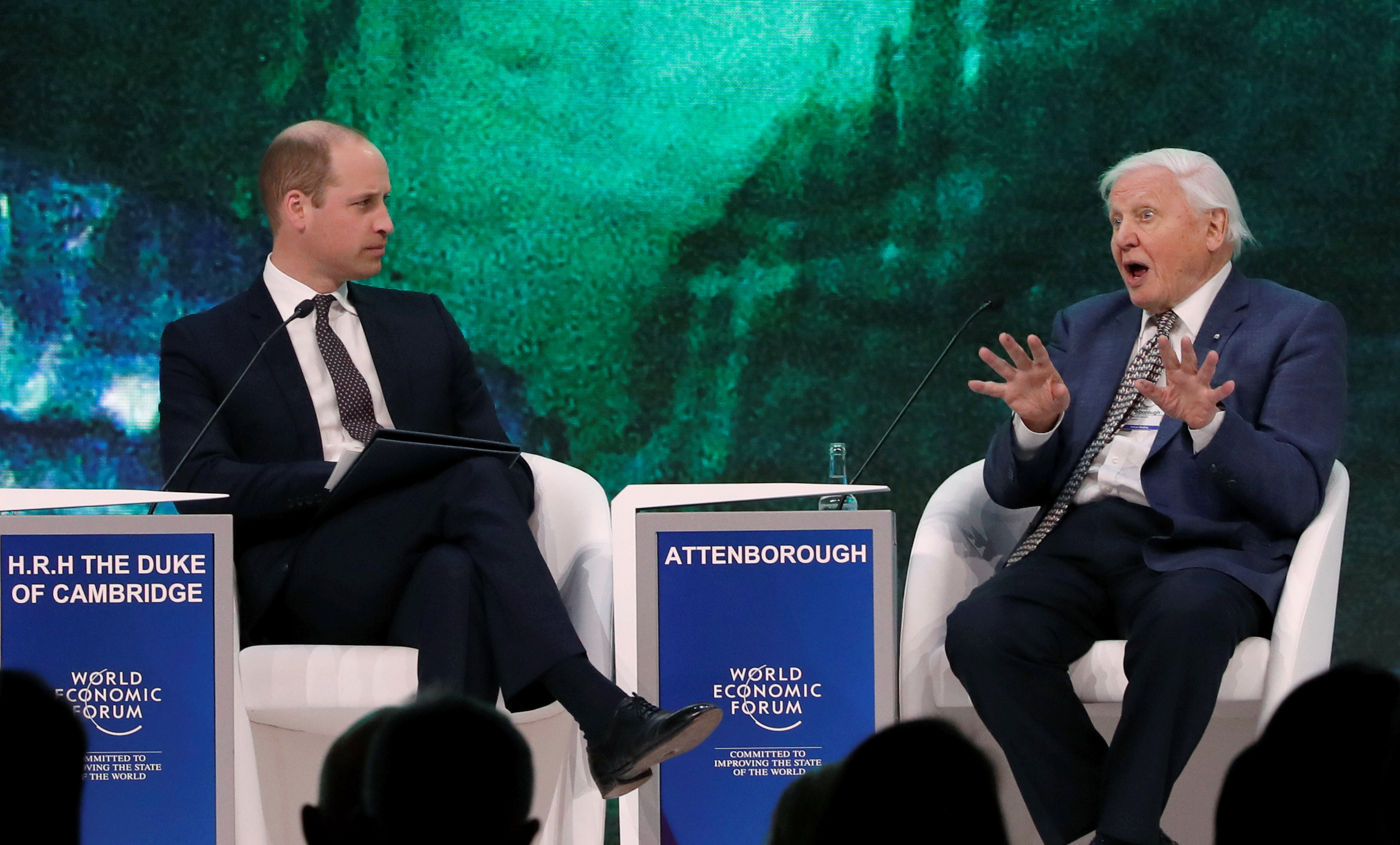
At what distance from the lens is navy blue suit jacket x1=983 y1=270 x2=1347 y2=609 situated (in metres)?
2.80

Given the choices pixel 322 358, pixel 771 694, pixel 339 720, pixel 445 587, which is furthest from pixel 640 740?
pixel 322 358

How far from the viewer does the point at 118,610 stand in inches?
103

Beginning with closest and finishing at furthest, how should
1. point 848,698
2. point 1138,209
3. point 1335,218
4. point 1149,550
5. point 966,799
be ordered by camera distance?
point 966,799
point 848,698
point 1149,550
point 1138,209
point 1335,218

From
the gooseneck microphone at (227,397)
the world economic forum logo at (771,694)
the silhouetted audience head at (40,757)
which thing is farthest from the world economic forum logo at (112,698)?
the silhouetted audience head at (40,757)

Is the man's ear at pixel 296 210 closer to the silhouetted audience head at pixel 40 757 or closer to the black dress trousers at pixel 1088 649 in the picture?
the black dress trousers at pixel 1088 649

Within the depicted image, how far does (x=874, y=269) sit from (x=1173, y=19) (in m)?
1.13

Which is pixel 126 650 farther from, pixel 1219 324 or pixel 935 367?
pixel 1219 324

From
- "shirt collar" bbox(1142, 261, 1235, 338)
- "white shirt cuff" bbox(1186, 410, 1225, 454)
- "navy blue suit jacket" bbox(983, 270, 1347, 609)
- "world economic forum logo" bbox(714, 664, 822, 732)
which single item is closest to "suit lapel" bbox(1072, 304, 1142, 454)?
"navy blue suit jacket" bbox(983, 270, 1347, 609)

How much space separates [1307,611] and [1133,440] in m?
0.52

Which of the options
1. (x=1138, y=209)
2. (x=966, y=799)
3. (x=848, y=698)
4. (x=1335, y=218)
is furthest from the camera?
(x=1335, y=218)

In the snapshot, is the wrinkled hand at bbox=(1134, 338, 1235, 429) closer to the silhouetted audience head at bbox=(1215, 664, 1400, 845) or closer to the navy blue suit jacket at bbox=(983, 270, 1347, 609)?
the navy blue suit jacket at bbox=(983, 270, 1347, 609)

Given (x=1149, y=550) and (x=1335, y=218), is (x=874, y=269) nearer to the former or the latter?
(x=1335, y=218)

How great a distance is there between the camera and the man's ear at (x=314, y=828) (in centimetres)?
135

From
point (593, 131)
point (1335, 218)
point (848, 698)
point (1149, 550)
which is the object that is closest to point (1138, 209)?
point (1149, 550)
